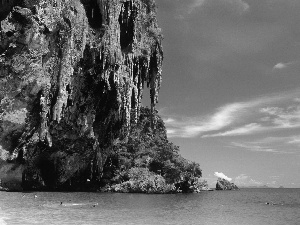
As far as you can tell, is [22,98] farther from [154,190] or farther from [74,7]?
[154,190]

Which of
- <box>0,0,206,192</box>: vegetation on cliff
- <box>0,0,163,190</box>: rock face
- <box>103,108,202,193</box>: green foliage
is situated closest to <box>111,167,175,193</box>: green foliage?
<box>103,108,202,193</box>: green foliage

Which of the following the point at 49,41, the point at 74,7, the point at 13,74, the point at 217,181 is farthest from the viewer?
the point at 217,181

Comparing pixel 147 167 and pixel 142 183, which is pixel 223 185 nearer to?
pixel 147 167

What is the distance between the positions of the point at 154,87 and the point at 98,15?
9329mm

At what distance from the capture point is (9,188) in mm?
35781

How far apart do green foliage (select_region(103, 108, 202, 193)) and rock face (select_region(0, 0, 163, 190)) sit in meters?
8.70

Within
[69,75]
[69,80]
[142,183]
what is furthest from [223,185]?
[69,75]

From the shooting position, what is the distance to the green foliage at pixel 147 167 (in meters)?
49.2

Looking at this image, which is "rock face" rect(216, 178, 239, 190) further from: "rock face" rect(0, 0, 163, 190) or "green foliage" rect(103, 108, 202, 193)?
"rock face" rect(0, 0, 163, 190)

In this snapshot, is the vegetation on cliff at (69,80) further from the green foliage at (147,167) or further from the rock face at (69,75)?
the green foliage at (147,167)

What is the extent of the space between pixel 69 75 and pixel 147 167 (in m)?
30.1

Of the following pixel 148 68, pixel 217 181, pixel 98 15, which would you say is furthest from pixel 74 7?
pixel 217 181

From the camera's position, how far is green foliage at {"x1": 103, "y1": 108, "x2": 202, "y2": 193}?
4917cm

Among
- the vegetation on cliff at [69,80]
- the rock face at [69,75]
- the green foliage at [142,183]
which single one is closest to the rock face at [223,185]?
the green foliage at [142,183]
